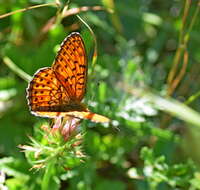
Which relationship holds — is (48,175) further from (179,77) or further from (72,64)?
(179,77)

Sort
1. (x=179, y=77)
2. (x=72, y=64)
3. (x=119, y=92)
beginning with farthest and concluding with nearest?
1. (x=179, y=77)
2. (x=119, y=92)
3. (x=72, y=64)

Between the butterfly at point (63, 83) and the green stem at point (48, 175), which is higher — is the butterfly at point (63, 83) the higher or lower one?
the higher one

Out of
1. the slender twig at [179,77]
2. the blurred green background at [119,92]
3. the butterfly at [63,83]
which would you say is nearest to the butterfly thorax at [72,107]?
the butterfly at [63,83]

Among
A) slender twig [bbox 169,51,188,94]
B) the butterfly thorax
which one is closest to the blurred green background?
slender twig [bbox 169,51,188,94]

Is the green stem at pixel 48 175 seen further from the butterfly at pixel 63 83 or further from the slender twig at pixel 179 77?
the slender twig at pixel 179 77

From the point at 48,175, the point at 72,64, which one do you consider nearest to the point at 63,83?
the point at 72,64

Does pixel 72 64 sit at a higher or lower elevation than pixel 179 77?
higher

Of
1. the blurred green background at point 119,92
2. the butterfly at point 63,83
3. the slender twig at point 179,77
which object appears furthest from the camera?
the slender twig at point 179,77

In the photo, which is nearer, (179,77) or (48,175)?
(48,175)
